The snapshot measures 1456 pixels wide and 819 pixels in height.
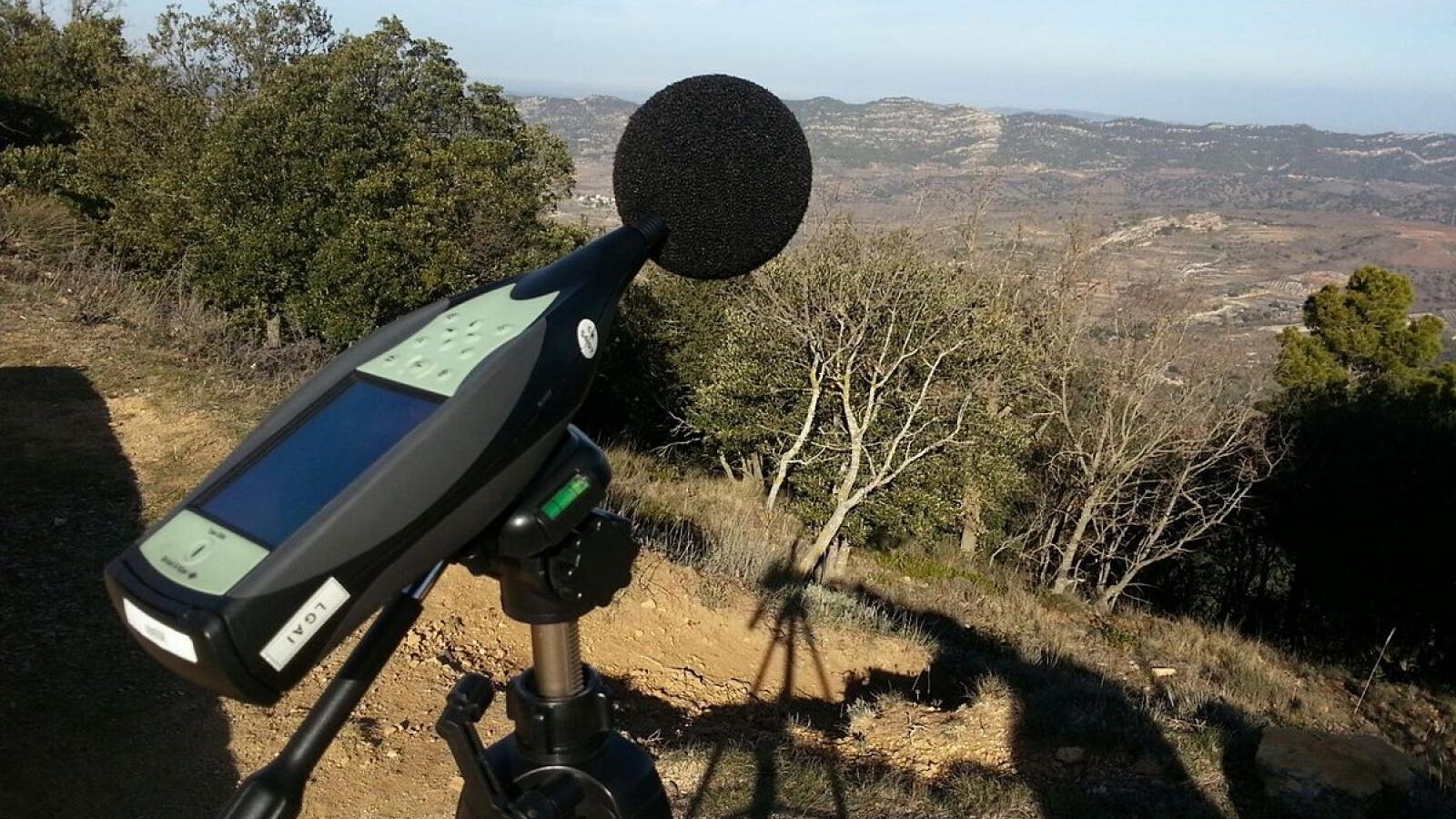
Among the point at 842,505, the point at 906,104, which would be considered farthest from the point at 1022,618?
the point at 906,104

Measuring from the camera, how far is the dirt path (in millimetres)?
4039

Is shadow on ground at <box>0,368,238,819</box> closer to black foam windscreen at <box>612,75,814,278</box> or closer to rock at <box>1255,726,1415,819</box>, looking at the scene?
black foam windscreen at <box>612,75,814,278</box>

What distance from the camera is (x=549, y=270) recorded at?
1030mm

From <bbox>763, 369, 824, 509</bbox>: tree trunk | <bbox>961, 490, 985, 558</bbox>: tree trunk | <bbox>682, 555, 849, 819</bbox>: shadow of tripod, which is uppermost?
<bbox>682, 555, 849, 819</bbox>: shadow of tripod

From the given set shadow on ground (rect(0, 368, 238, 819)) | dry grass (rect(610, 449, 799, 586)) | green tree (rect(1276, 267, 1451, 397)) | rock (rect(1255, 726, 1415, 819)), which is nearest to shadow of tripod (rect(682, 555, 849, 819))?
dry grass (rect(610, 449, 799, 586))

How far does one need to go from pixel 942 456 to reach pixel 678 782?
40.0 feet

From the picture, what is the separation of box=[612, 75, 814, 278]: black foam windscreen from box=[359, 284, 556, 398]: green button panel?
0.28m

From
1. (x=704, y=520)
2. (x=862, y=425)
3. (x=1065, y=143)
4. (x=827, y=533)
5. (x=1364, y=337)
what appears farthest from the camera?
(x=1065, y=143)

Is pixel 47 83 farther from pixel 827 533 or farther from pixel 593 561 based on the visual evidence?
pixel 593 561

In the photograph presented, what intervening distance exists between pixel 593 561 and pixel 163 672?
4719 millimetres

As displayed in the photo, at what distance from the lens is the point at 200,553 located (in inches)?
30.4

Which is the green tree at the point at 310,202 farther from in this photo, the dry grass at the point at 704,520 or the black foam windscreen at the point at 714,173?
the black foam windscreen at the point at 714,173

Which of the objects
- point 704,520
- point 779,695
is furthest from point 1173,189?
point 779,695

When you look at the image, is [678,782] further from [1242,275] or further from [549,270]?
[1242,275]
